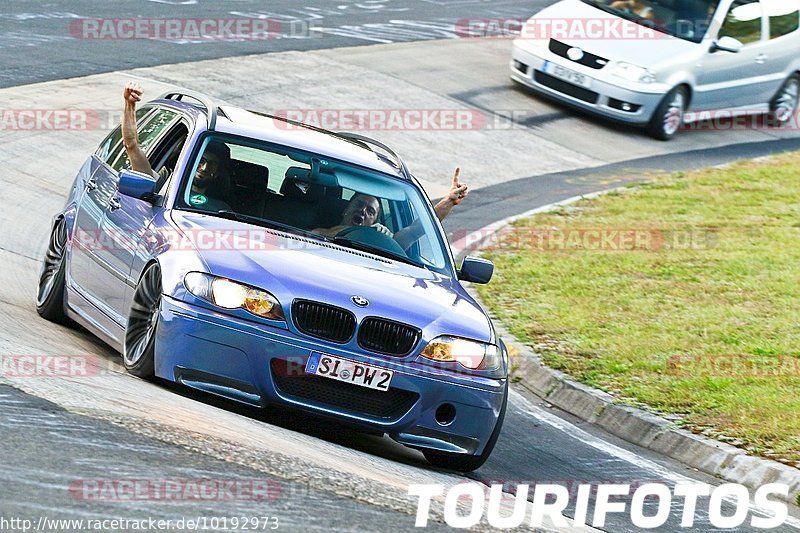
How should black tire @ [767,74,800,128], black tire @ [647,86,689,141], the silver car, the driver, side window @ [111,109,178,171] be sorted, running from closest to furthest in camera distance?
the driver
side window @ [111,109,178,171]
the silver car
black tire @ [647,86,689,141]
black tire @ [767,74,800,128]

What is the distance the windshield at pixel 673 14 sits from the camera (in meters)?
21.0

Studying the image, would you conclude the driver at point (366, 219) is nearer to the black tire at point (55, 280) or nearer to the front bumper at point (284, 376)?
the front bumper at point (284, 376)

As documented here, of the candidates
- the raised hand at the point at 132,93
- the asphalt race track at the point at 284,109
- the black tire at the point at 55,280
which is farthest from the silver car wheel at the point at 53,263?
the raised hand at the point at 132,93

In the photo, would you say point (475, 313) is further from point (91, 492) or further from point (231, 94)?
point (231, 94)

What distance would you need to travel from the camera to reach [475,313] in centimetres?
786

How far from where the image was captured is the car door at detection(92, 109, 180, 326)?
8.07 metres

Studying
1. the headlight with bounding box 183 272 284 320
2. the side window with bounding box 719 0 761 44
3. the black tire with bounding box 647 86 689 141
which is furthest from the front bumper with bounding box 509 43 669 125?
the headlight with bounding box 183 272 284 320

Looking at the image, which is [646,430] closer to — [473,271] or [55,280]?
[473,271]

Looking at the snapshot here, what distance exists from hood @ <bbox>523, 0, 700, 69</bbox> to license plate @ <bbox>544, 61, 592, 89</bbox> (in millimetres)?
367

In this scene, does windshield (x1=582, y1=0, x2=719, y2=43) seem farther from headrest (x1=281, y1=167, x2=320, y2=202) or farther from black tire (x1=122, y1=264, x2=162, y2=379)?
black tire (x1=122, y1=264, x2=162, y2=379)

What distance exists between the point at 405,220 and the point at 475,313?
1.10 m

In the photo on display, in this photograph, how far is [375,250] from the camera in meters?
8.27

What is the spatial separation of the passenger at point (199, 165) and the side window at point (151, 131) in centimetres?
10

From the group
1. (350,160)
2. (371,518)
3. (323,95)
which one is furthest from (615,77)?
(371,518)
